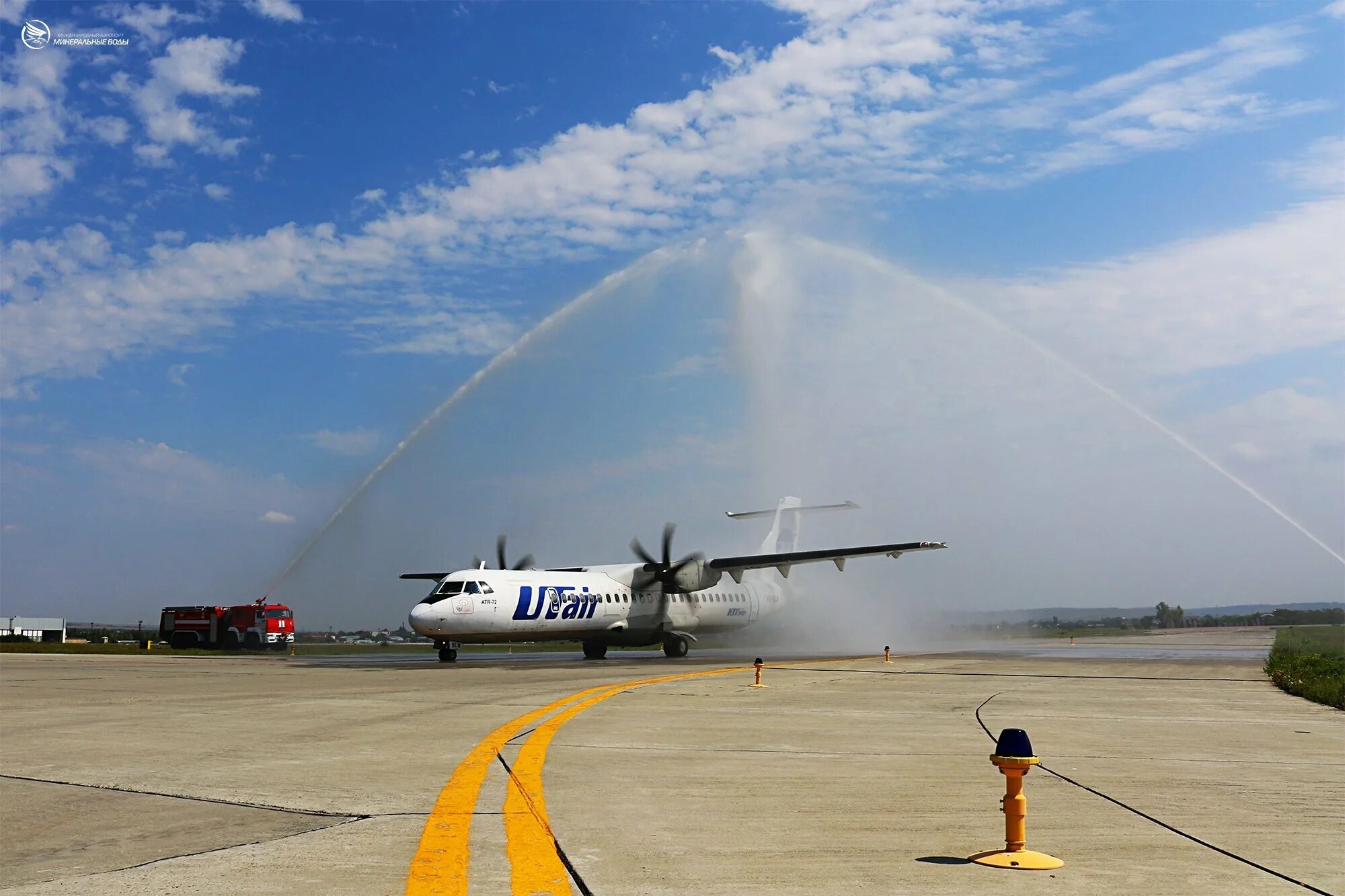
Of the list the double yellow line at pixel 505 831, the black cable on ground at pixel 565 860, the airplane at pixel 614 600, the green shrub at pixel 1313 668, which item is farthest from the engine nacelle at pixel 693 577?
the black cable on ground at pixel 565 860

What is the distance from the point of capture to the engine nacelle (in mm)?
38969

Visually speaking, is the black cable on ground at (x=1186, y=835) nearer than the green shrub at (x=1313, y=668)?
Yes

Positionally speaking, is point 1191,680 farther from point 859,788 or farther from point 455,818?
point 455,818

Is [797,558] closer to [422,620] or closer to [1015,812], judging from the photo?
[422,620]

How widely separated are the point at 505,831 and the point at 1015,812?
313 cm

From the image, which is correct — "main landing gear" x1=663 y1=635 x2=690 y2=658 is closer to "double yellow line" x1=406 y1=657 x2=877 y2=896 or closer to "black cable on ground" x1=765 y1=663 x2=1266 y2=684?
"black cable on ground" x1=765 y1=663 x2=1266 y2=684

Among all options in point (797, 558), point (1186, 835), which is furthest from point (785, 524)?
point (1186, 835)

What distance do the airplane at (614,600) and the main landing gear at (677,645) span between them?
3cm

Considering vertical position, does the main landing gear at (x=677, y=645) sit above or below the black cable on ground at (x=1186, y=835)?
below

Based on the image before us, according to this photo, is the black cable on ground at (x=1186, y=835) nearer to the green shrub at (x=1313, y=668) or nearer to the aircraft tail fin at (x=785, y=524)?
the green shrub at (x=1313, y=668)

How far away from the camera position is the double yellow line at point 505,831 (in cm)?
546

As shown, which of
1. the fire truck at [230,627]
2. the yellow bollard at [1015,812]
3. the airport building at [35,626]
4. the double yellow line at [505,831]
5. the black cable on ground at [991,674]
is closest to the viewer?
the double yellow line at [505,831]

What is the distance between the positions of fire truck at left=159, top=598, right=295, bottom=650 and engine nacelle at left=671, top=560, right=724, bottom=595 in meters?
20.1

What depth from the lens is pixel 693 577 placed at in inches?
1542
